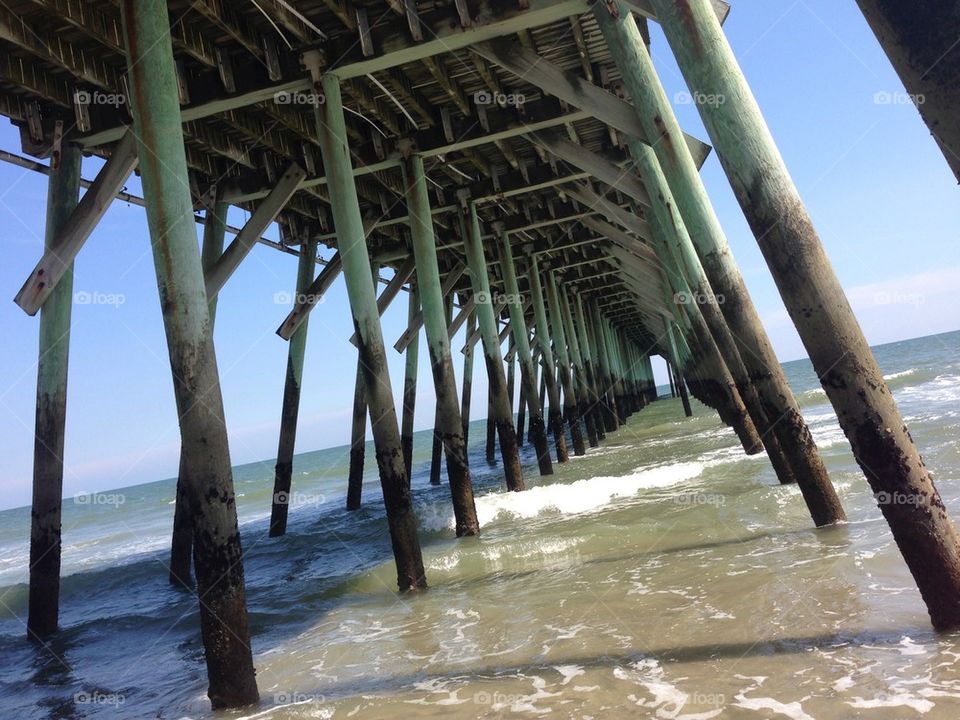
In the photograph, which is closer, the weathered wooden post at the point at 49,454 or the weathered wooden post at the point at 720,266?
the weathered wooden post at the point at 720,266

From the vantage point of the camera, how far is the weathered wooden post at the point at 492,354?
10.5 meters

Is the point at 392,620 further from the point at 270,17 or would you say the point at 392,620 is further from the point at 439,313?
the point at 270,17

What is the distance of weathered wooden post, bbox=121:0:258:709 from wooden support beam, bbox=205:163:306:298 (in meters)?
3.73

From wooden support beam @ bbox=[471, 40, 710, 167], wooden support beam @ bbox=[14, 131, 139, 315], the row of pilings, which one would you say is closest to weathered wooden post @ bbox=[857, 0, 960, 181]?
the row of pilings

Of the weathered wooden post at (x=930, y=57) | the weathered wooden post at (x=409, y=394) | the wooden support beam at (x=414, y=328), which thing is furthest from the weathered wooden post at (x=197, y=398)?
the weathered wooden post at (x=409, y=394)

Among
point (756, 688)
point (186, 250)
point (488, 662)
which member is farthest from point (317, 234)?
point (756, 688)

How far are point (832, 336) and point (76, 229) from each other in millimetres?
6171

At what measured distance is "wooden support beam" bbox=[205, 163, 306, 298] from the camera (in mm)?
7715

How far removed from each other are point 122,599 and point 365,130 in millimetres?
6508

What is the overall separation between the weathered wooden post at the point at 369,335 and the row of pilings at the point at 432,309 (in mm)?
19

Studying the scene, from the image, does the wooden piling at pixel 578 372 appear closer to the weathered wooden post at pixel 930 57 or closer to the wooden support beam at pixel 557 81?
the wooden support beam at pixel 557 81

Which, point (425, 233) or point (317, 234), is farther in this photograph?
point (317, 234)

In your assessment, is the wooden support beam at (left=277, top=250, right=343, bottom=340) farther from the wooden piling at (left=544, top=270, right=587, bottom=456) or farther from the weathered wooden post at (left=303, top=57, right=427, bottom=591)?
the wooden piling at (left=544, top=270, right=587, bottom=456)

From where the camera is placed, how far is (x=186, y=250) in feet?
12.5
